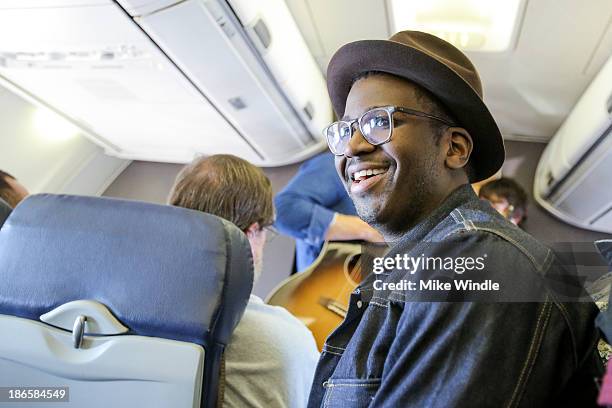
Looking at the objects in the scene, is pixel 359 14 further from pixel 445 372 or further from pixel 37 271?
pixel 445 372

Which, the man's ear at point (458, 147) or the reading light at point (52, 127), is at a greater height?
the reading light at point (52, 127)

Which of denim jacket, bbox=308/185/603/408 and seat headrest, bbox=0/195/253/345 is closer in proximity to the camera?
denim jacket, bbox=308/185/603/408

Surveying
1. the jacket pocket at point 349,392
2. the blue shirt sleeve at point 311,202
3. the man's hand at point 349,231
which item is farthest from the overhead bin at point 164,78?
the jacket pocket at point 349,392

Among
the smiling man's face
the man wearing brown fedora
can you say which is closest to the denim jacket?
the man wearing brown fedora

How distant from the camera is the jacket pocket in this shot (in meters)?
0.77

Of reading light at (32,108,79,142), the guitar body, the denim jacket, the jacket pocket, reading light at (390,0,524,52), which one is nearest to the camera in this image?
the denim jacket

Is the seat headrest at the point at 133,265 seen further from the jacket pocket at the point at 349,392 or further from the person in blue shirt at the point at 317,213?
the person in blue shirt at the point at 317,213

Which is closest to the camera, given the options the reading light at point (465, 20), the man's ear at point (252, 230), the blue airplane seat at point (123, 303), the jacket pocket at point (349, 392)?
the jacket pocket at point (349, 392)

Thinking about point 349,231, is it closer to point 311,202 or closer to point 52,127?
point 311,202

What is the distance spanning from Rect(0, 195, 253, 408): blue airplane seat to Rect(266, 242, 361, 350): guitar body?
0.99 m

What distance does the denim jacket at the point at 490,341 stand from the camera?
2.07ft

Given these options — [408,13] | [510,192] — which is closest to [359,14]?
[408,13]

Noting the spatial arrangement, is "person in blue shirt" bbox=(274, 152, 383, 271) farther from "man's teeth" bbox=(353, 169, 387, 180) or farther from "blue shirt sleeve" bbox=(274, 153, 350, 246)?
"man's teeth" bbox=(353, 169, 387, 180)

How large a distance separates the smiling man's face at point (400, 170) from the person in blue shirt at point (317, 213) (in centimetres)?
129
